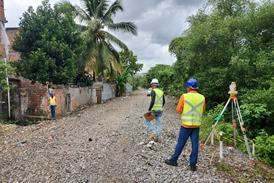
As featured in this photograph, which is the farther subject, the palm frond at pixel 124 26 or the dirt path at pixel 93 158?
the palm frond at pixel 124 26

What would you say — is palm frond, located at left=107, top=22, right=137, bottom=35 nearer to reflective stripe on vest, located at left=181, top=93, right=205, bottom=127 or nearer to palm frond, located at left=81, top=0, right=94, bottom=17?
palm frond, located at left=81, top=0, right=94, bottom=17

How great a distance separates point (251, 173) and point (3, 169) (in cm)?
533

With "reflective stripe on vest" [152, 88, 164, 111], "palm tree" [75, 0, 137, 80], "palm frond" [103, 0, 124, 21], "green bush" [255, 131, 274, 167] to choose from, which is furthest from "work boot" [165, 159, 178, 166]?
"palm frond" [103, 0, 124, 21]

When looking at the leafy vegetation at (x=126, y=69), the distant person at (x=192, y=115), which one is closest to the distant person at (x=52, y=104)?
the distant person at (x=192, y=115)

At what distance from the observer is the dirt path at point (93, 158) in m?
5.04

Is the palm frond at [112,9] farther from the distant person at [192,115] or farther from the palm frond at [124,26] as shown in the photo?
the distant person at [192,115]

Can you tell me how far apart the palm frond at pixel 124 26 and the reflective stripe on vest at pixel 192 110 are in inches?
751

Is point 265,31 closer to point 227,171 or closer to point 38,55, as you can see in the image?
point 227,171

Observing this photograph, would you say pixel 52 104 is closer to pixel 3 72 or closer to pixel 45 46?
pixel 45 46

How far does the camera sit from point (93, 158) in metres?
6.02

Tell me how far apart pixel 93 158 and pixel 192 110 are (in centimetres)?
254

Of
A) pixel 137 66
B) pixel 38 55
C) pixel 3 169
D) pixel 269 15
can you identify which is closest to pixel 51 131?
pixel 3 169

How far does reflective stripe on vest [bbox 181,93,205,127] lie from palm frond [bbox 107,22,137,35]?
62.6ft

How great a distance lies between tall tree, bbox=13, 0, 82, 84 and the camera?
41.7 ft
